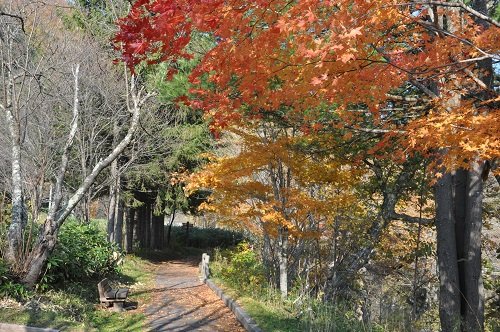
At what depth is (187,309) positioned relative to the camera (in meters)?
10.6

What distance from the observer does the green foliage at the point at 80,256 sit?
10406 millimetres

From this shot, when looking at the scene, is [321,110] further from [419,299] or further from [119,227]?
[119,227]

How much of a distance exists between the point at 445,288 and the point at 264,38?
6.23m

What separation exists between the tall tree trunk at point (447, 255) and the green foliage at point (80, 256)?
25.3 ft

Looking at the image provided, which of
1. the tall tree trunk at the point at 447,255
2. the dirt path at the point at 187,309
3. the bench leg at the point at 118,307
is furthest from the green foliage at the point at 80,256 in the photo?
the tall tree trunk at the point at 447,255

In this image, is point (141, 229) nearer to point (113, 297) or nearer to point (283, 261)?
point (113, 297)

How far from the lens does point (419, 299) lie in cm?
1656

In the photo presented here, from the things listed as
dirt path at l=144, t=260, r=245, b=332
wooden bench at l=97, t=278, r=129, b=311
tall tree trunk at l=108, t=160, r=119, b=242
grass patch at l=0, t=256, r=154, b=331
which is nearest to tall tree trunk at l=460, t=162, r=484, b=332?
dirt path at l=144, t=260, r=245, b=332

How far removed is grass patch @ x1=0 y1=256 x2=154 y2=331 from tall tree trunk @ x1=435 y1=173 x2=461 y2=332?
5.62m

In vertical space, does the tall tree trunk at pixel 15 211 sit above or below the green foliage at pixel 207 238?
above

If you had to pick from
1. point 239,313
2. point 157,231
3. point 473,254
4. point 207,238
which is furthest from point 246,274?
point 207,238

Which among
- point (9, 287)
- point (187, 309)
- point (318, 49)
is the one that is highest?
point (318, 49)

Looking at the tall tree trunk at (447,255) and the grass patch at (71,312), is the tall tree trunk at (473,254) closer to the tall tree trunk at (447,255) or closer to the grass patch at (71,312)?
the tall tree trunk at (447,255)

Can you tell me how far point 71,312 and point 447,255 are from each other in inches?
277
